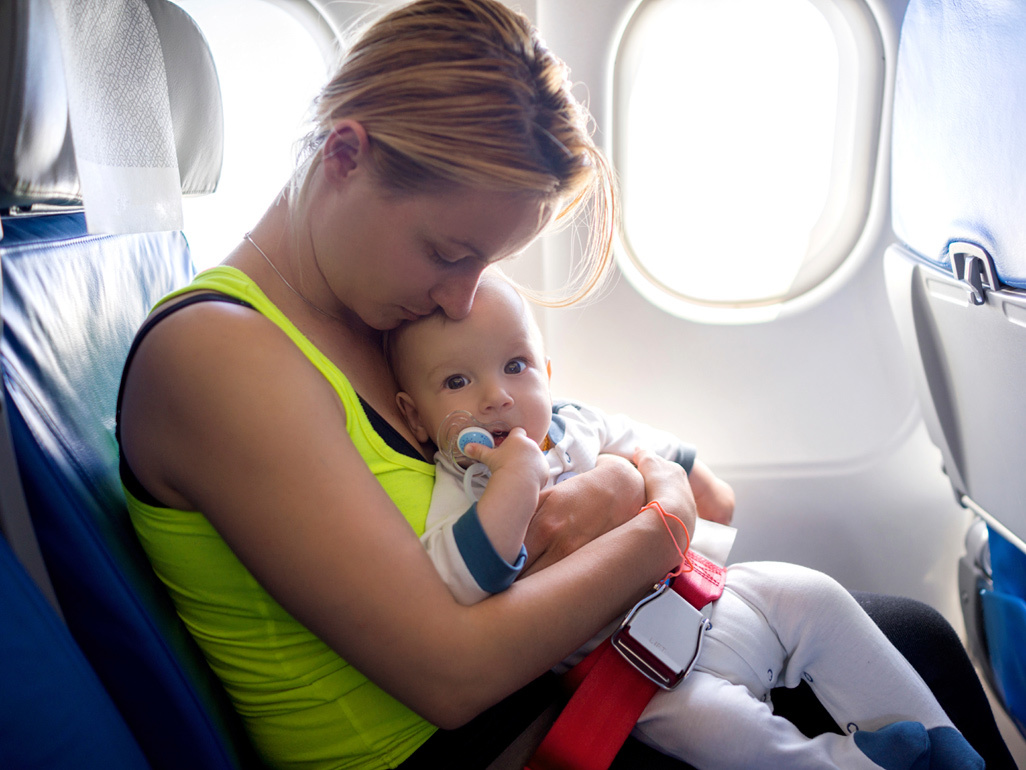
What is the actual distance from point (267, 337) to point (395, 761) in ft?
2.05

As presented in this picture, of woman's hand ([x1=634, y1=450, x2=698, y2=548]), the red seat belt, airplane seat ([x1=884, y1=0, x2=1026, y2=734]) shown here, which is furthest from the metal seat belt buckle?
airplane seat ([x1=884, y1=0, x2=1026, y2=734])

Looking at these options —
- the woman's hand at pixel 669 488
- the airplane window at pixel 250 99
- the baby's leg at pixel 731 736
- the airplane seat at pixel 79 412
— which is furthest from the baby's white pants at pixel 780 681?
the airplane window at pixel 250 99

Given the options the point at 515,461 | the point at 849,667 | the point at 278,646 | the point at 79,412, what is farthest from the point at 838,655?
the point at 79,412

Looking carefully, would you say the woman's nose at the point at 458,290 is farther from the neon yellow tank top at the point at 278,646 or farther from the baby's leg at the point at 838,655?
the baby's leg at the point at 838,655

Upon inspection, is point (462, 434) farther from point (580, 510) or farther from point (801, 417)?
point (801, 417)

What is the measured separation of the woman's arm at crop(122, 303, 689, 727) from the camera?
0.82 m

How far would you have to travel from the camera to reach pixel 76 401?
958mm

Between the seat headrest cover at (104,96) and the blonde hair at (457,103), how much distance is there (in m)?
0.32

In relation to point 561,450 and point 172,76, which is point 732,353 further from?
point 172,76

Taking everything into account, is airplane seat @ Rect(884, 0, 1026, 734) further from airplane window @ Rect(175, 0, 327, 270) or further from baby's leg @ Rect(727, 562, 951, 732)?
airplane window @ Rect(175, 0, 327, 270)

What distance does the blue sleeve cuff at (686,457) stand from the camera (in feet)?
5.29

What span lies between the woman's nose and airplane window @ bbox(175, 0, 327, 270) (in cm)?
98

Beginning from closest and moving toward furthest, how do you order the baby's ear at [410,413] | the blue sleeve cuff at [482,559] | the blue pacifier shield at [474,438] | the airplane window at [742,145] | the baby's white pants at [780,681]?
the blue sleeve cuff at [482,559]
the baby's white pants at [780,681]
the blue pacifier shield at [474,438]
the baby's ear at [410,413]
the airplane window at [742,145]

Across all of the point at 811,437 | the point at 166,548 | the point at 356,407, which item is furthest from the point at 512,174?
the point at 811,437
